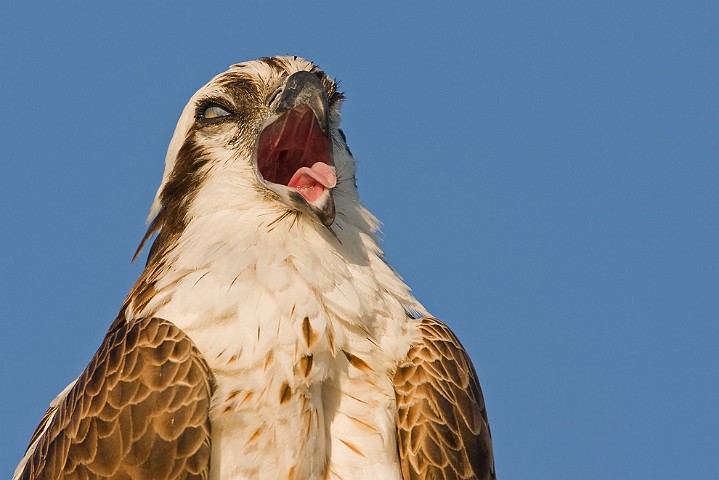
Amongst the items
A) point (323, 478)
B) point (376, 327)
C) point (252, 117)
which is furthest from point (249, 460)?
point (252, 117)

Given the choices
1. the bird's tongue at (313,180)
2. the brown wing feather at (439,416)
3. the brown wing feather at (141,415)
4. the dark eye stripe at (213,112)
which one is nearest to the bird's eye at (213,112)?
the dark eye stripe at (213,112)

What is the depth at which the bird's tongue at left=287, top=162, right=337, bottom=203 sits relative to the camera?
798 centimetres

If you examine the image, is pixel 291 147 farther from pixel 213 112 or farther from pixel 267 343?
pixel 267 343

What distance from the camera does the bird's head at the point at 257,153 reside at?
26.8 ft

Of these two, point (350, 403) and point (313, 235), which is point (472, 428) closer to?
point (350, 403)

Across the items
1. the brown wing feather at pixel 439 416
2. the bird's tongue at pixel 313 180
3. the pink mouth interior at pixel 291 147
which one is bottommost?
the brown wing feather at pixel 439 416

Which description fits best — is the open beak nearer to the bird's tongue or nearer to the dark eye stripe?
the bird's tongue

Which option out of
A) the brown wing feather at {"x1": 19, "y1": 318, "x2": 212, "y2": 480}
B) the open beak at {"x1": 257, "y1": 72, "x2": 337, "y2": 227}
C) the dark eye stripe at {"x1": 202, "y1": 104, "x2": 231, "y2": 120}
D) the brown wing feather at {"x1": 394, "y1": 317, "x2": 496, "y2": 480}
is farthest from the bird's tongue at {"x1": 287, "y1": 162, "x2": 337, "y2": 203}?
the brown wing feather at {"x1": 19, "y1": 318, "x2": 212, "y2": 480}

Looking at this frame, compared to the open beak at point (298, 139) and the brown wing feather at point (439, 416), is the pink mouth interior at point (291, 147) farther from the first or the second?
the brown wing feather at point (439, 416)

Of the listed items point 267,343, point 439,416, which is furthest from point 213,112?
point 439,416

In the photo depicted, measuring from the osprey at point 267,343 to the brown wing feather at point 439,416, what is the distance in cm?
1

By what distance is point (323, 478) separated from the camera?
739 cm

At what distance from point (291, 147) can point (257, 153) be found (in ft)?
0.78

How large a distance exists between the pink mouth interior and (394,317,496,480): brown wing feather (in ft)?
4.56
